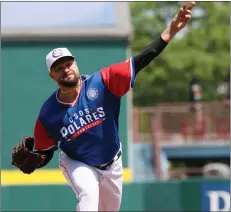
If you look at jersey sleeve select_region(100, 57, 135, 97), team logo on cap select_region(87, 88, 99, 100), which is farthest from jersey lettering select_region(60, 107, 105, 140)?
jersey sleeve select_region(100, 57, 135, 97)

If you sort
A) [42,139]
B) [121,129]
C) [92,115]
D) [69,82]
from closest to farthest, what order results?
[69,82] < [92,115] < [42,139] < [121,129]

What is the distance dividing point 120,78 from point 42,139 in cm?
88

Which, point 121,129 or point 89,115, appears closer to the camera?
point 89,115

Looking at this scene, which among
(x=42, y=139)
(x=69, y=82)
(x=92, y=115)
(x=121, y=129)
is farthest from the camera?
(x=121, y=129)

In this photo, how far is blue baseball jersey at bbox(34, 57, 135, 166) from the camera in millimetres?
5590

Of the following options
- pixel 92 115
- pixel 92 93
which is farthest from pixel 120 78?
pixel 92 115

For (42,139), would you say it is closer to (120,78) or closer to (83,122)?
(83,122)

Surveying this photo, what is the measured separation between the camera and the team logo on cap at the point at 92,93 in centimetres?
561

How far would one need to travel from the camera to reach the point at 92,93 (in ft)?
18.4

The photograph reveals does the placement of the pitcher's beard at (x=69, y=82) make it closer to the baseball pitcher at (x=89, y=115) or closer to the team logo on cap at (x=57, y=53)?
the baseball pitcher at (x=89, y=115)

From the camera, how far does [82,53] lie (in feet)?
40.3

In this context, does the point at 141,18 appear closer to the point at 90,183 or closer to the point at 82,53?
the point at 82,53

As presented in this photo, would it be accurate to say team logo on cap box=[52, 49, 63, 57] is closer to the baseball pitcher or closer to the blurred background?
the baseball pitcher

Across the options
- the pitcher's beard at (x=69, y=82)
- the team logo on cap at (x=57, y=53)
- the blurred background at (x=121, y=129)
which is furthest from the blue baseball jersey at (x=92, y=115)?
the blurred background at (x=121, y=129)
